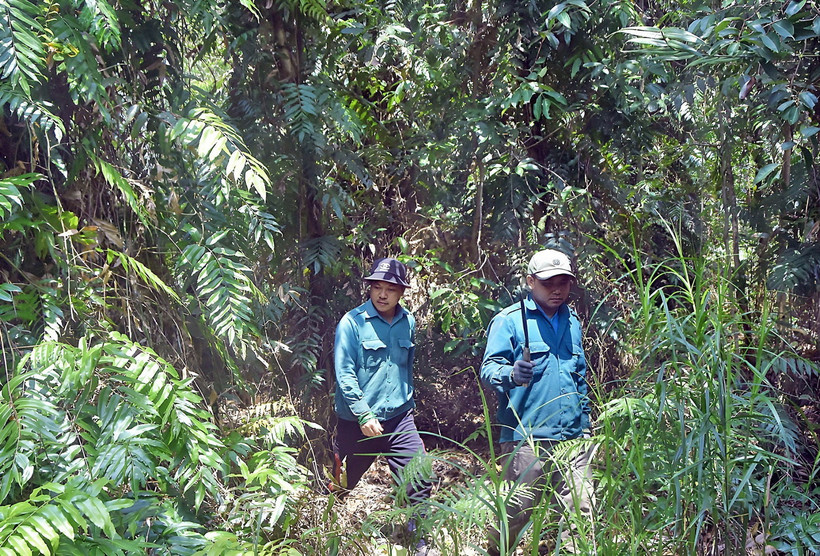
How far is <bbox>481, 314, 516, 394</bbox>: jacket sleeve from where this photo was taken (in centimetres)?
377

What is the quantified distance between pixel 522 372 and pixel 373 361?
1077 millimetres

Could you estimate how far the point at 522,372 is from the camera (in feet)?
12.0

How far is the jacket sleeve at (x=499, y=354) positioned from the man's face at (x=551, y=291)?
198 mm

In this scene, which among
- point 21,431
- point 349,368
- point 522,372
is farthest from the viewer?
point 349,368

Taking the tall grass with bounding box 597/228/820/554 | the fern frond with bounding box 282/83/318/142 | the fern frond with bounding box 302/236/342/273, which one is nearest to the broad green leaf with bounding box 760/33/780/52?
the tall grass with bounding box 597/228/820/554

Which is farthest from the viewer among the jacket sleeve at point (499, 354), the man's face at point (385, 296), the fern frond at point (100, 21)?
the man's face at point (385, 296)

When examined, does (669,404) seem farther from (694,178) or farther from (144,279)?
(694,178)

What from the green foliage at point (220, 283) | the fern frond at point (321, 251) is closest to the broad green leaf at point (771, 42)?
the green foliage at point (220, 283)

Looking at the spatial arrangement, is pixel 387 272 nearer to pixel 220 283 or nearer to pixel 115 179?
pixel 220 283

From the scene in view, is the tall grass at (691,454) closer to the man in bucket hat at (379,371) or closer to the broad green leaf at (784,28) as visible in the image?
the broad green leaf at (784,28)

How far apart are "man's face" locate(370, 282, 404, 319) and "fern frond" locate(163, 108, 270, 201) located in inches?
50.1

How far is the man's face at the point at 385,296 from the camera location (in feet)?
14.7

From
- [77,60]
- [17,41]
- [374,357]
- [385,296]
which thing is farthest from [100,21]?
[374,357]

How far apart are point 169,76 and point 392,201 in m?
2.75
